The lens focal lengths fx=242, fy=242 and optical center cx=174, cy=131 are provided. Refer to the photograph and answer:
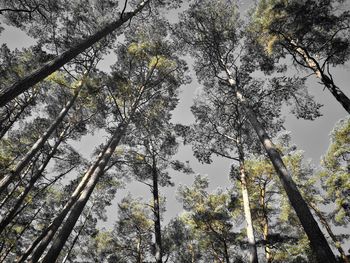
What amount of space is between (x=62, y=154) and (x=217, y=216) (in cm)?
1020

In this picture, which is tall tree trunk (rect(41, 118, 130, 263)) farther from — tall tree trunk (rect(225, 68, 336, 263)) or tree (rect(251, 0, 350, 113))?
tree (rect(251, 0, 350, 113))

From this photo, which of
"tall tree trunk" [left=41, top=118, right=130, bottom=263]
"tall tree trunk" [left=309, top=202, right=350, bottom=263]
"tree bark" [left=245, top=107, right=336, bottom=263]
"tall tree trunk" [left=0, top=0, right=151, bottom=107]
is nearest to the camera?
"tree bark" [left=245, top=107, right=336, bottom=263]

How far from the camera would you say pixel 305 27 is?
10.1 m

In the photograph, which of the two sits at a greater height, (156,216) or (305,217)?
(156,216)

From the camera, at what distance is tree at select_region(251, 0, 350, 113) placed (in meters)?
9.52

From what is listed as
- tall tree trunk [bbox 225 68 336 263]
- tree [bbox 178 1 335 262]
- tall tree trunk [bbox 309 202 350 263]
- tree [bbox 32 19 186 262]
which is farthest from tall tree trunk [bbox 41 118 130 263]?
tall tree trunk [bbox 309 202 350 263]

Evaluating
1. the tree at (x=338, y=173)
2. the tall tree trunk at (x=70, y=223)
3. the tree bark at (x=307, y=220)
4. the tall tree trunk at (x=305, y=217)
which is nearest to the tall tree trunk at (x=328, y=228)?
the tree at (x=338, y=173)

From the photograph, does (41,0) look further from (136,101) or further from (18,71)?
(136,101)

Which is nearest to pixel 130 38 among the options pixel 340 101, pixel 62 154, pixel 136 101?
pixel 136 101

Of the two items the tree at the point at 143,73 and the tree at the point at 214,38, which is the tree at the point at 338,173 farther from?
the tree at the point at 143,73

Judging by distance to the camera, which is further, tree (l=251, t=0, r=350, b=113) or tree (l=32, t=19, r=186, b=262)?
tree (l=32, t=19, r=186, b=262)

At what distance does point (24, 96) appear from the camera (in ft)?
45.8

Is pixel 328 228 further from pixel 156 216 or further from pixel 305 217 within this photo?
pixel 305 217

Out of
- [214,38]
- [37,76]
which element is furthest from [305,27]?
[37,76]
